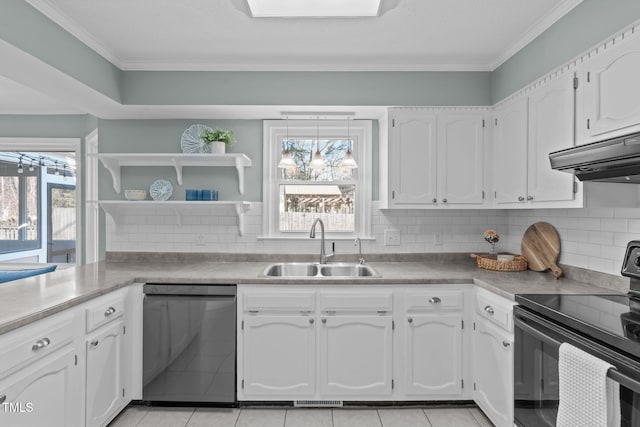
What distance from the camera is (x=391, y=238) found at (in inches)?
120

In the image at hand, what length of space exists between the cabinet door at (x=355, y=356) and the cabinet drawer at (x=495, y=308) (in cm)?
57

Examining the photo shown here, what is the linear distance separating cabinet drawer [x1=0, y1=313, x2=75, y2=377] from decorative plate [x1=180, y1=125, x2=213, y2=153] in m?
1.58

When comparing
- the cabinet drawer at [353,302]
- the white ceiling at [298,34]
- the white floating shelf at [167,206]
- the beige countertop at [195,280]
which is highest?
the white ceiling at [298,34]

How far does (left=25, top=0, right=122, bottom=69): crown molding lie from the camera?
199cm

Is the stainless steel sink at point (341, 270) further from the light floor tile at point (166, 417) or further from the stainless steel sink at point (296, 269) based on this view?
the light floor tile at point (166, 417)

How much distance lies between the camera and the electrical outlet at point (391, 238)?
3.04 m

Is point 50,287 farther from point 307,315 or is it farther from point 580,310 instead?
point 580,310

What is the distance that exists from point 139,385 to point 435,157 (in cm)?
261

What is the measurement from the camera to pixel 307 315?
7.63 feet

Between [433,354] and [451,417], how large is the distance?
399 mm

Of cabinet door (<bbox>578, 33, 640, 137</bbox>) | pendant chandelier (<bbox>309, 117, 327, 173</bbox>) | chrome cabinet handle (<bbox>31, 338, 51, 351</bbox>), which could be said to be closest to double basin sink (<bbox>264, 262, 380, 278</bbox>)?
pendant chandelier (<bbox>309, 117, 327, 173</bbox>)

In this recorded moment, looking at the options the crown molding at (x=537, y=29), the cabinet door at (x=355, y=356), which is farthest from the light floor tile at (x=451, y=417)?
the crown molding at (x=537, y=29)

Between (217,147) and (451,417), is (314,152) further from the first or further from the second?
(451,417)

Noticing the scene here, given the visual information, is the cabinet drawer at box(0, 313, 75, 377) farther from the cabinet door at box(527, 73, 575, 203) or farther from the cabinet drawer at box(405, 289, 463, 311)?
the cabinet door at box(527, 73, 575, 203)
